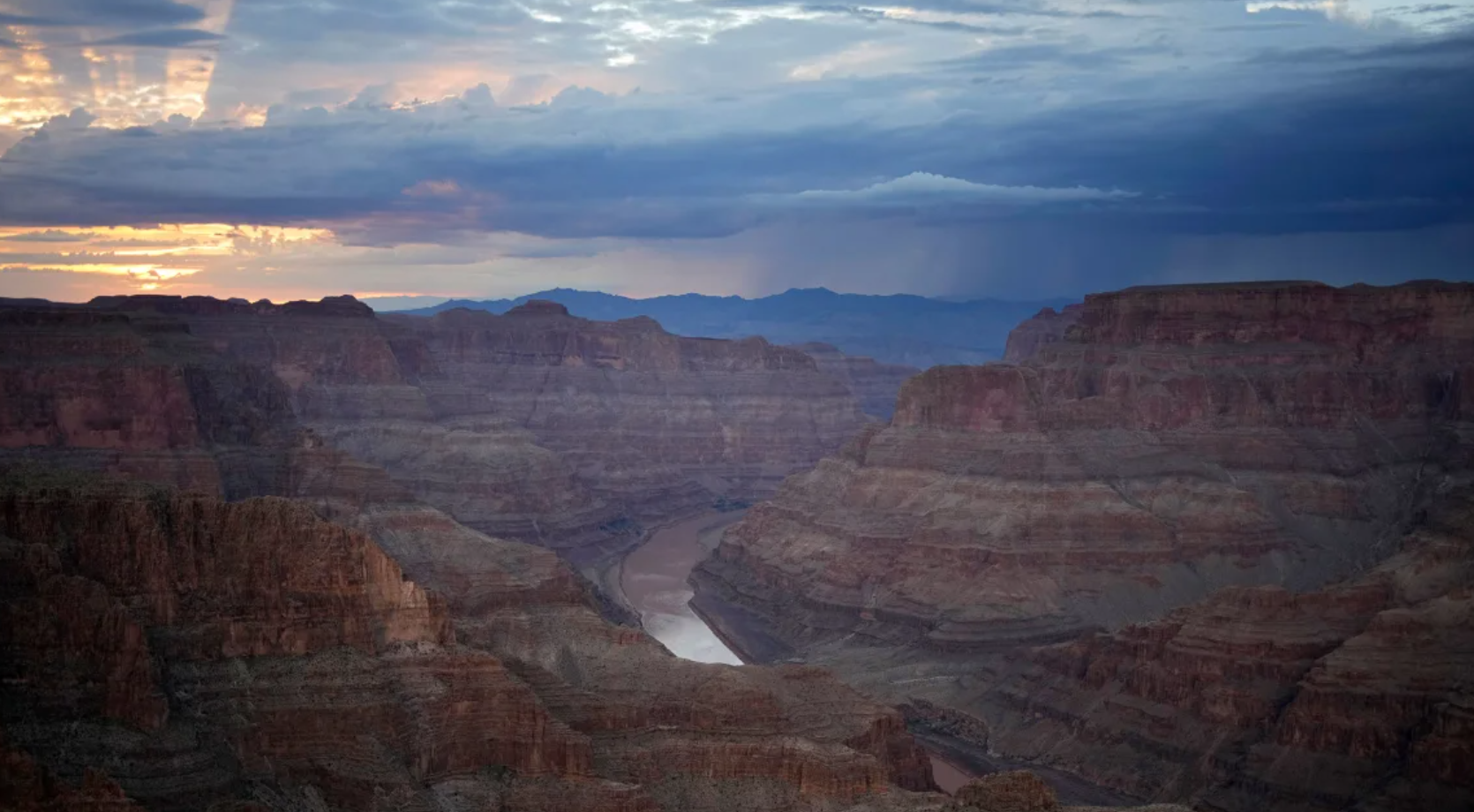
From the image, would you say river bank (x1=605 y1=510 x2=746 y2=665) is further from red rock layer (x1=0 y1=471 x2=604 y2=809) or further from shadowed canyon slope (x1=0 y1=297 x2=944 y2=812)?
red rock layer (x1=0 y1=471 x2=604 y2=809)

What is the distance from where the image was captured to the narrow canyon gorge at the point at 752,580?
2181 inches

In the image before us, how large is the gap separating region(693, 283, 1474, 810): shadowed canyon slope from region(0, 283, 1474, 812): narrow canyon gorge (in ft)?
0.78

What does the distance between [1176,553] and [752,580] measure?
94.9 feet

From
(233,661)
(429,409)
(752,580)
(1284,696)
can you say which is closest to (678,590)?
(752,580)

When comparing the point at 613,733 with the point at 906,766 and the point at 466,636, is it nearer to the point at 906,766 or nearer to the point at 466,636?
the point at 466,636

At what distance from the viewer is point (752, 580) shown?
124 metres

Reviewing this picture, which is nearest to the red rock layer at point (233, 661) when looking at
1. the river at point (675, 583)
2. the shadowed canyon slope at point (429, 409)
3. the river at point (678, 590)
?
the river at point (678, 590)

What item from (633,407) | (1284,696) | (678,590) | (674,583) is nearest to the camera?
(1284,696)

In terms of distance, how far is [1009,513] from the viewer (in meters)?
112

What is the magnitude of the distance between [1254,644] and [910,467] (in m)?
44.6

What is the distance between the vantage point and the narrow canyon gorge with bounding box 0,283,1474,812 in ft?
182

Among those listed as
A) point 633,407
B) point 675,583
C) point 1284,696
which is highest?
point 633,407

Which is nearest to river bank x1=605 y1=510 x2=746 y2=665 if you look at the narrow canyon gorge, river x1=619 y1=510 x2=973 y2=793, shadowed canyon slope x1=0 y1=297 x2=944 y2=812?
river x1=619 y1=510 x2=973 y2=793

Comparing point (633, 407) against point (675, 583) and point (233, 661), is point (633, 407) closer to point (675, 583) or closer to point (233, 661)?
point (675, 583)
